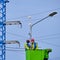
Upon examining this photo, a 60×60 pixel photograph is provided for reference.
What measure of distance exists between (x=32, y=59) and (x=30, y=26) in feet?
6.08

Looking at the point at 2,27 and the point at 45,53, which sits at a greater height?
the point at 2,27

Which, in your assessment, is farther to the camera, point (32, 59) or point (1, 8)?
point (1, 8)

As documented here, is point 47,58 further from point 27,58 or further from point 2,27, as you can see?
A: point 2,27

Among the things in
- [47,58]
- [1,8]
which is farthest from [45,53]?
[1,8]

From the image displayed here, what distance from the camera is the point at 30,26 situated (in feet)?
50.2

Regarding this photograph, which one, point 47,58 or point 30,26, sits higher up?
point 30,26

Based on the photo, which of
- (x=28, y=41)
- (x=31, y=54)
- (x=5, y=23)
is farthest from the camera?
(x=5, y=23)

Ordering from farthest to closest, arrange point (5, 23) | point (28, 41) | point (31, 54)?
point (5, 23) < point (28, 41) < point (31, 54)

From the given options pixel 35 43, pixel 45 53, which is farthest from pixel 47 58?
pixel 35 43

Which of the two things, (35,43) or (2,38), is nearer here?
(35,43)

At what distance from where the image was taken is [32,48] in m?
14.9

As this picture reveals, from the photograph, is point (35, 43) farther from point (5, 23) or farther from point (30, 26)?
point (5, 23)

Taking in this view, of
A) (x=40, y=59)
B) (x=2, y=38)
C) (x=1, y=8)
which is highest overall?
(x=1, y=8)

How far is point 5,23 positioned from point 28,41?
2.64m
